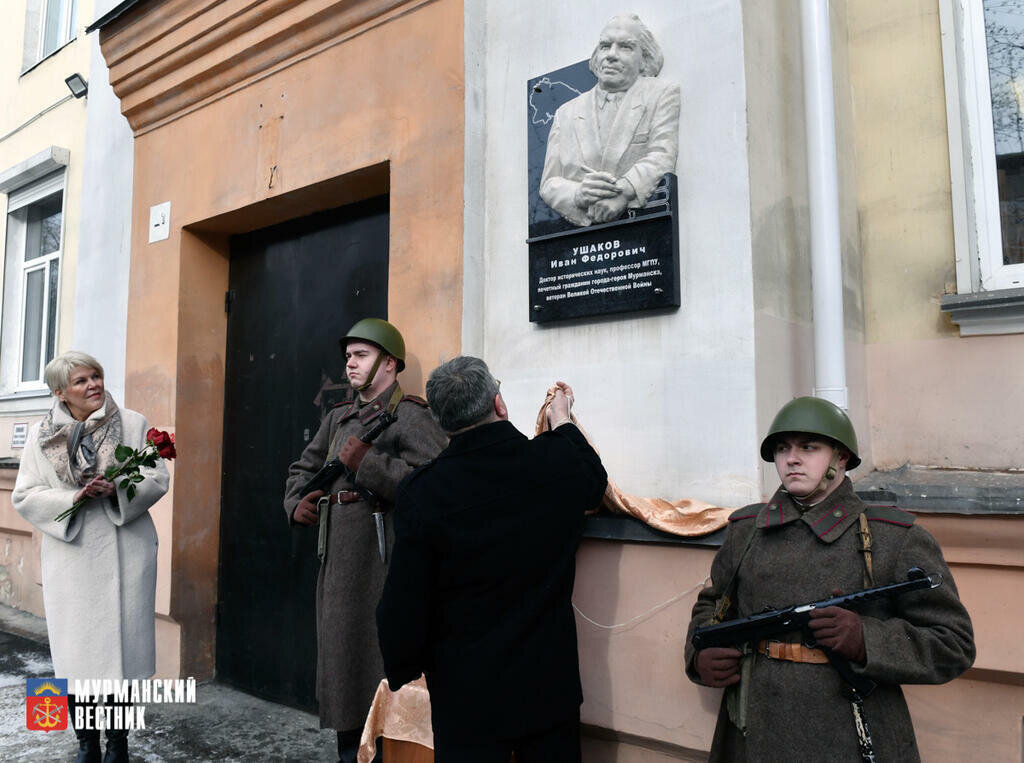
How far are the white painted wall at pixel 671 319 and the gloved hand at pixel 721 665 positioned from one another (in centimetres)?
75

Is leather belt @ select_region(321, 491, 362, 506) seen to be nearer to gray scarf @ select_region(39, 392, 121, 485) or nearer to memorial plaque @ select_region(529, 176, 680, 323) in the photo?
memorial plaque @ select_region(529, 176, 680, 323)

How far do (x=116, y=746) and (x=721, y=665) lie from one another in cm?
298

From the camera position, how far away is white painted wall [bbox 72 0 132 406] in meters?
5.88

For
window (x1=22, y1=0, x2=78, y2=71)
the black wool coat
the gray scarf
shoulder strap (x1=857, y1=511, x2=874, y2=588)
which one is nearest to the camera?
shoulder strap (x1=857, y1=511, x2=874, y2=588)

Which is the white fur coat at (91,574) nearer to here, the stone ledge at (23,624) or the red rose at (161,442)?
the red rose at (161,442)

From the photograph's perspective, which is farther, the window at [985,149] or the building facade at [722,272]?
the window at [985,149]

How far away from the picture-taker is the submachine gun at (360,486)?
10.6ft

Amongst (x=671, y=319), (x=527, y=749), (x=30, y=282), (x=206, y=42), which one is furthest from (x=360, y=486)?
(x=30, y=282)

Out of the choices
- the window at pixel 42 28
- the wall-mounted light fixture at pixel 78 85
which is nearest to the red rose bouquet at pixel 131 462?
the wall-mounted light fixture at pixel 78 85

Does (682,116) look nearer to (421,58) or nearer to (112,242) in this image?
(421,58)

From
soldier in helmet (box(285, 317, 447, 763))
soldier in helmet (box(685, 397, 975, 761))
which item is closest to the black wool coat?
soldier in helmet (box(685, 397, 975, 761))

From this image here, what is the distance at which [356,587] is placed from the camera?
3250mm

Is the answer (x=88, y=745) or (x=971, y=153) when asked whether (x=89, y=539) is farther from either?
(x=971, y=153)

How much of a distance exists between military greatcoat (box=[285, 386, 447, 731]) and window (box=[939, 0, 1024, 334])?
6.88 ft
